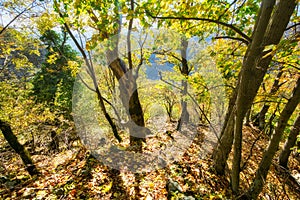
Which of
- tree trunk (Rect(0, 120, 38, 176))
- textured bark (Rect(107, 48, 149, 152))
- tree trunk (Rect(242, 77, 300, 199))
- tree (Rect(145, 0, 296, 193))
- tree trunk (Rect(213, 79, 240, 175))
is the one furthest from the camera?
textured bark (Rect(107, 48, 149, 152))

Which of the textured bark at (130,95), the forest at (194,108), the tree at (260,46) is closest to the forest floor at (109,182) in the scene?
the forest at (194,108)

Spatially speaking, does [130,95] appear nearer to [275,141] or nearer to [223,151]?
[223,151]

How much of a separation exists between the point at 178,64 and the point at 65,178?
29.1ft

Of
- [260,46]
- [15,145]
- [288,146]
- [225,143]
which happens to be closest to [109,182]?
[15,145]

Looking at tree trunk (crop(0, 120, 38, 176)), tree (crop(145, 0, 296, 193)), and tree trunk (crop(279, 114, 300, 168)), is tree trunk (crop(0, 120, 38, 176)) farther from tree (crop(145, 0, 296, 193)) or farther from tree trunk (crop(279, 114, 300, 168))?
tree trunk (crop(279, 114, 300, 168))

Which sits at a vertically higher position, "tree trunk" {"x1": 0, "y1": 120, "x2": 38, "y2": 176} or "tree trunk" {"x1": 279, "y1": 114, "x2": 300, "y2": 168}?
"tree trunk" {"x1": 279, "y1": 114, "x2": 300, "y2": 168}

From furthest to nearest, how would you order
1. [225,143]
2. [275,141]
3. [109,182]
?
1. [109,182]
2. [225,143]
3. [275,141]

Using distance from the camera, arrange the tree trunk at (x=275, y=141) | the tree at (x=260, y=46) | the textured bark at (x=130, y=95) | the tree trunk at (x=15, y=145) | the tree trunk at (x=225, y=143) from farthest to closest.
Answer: the textured bark at (x=130, y=95) < the tree trunk at (x=15, y=145) < the tree trunk at (x=225, y=143) < the tree trunk at (x=275, y=141) < the tree at (x=260, y=46)

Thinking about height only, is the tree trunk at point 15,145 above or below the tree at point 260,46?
below

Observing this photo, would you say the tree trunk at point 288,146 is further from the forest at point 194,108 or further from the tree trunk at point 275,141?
the tree trunk at point 275,141

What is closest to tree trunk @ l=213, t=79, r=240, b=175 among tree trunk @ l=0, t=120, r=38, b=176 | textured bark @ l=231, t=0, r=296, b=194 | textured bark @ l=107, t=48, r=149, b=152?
textured bark @ l=231, t=0, r=296, b=194

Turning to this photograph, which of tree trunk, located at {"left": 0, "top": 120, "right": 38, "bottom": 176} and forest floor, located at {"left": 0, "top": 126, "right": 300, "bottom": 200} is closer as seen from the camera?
forest floor, located at {"left": 0, "top": 126, "right": 300, "bottom": 200}

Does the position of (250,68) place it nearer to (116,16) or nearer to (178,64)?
(116,16)

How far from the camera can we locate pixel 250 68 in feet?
5.58
